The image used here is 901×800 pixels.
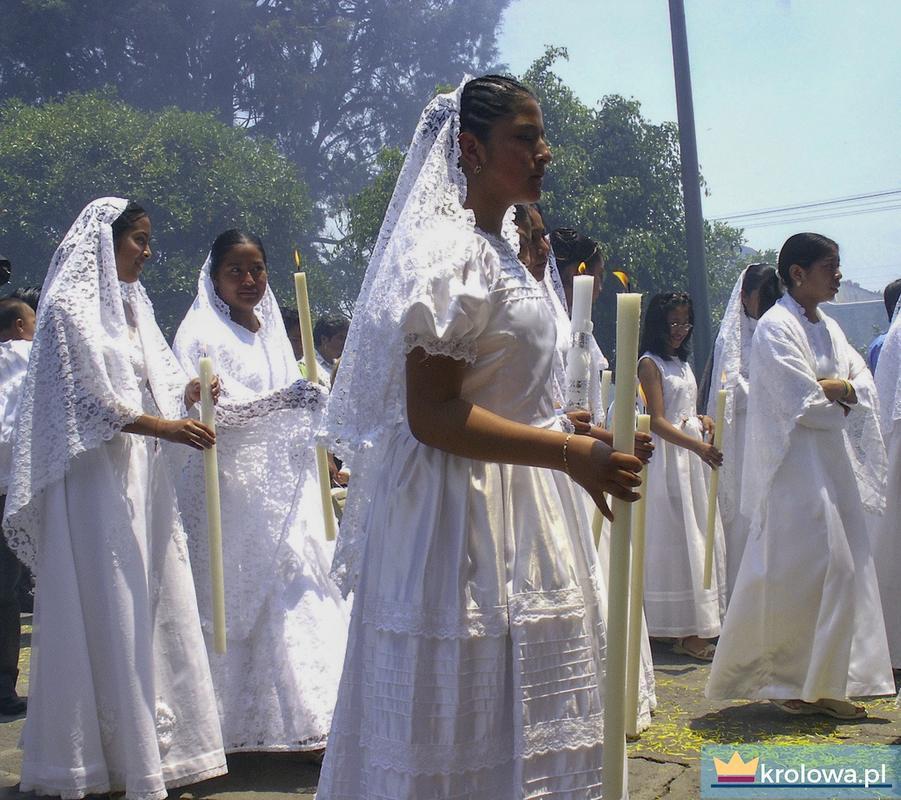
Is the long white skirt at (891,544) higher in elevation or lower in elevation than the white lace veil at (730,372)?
lower

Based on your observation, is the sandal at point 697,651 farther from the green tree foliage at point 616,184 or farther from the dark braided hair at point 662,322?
the green tree foliage at point 616,184

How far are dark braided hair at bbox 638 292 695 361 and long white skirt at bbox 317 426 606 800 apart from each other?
4.98 m

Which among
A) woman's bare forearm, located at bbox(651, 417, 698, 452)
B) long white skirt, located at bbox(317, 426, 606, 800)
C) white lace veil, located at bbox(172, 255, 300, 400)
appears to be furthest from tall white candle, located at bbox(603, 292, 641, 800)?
woman's bare forearm, located at bbox(651, 417, 698, 452)

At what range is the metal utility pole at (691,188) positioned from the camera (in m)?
10.5

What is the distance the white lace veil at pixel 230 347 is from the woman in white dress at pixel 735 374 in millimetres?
2925

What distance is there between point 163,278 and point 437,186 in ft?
98.4

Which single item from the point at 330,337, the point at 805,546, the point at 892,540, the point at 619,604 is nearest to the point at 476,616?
the point at 619,604

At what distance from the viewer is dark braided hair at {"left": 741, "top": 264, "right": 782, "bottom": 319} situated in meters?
7.71

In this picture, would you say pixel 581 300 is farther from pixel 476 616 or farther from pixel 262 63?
pixel 262 63

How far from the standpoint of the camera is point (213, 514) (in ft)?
15.4

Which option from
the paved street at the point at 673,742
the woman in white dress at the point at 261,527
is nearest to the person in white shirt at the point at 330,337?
the woman in white dress at the point at 261,527

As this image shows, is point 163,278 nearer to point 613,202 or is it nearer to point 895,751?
point 613,202

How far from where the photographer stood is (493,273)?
113 inches

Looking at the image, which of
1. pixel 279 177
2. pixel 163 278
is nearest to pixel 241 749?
pixel 163 278
